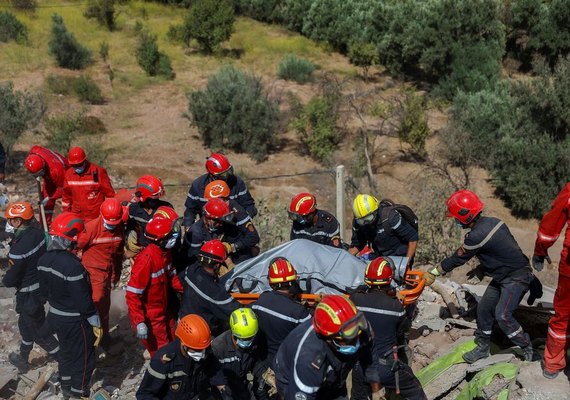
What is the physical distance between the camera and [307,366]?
14.5 feet

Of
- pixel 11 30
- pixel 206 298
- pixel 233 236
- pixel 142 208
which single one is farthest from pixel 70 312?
pixel 11 30

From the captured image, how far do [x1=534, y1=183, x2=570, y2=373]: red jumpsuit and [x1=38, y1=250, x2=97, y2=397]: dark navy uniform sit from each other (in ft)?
13.5

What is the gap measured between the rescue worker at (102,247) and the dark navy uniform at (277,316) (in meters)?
1.96

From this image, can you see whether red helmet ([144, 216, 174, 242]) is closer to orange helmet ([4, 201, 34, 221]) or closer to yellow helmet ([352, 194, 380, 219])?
orange helmet ([4, 201, 34, 221])

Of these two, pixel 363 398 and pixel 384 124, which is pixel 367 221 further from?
pixel 384 124

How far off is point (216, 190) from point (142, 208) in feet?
2.73

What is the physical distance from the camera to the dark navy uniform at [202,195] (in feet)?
24.7

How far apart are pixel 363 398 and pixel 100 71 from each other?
72.0ft

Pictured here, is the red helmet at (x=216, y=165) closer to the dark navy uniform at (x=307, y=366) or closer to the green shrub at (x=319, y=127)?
the dark navy uniform at (x=307, y=366)

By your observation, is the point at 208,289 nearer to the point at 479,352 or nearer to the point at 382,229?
the point at 382,229

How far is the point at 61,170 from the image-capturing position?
7.95m

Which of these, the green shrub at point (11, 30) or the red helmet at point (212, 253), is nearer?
the red helmet at point (212, 253)

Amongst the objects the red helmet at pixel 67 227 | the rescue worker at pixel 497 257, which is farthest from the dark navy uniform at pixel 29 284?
the rescue worker at pixel 497 257

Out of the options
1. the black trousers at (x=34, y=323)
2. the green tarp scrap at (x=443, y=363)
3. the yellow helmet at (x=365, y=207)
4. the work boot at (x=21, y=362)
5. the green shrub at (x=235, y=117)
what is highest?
the yellow helmet at (x=365, y=207)
